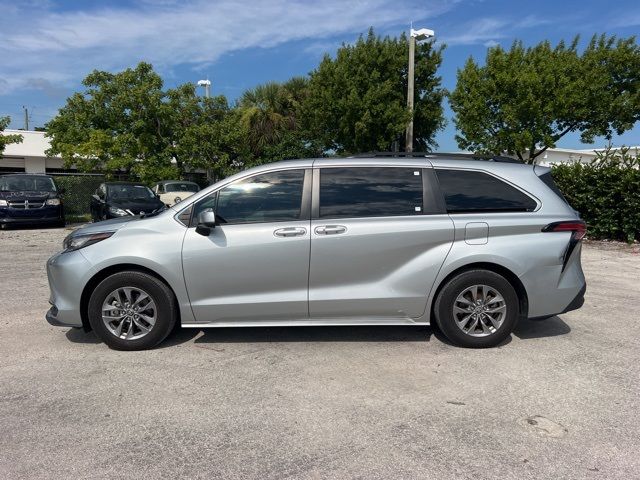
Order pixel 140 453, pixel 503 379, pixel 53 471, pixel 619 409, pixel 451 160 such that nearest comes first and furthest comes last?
1. pixel 53 471
2. pixel 140 453
3. pixel 619 409
4. pixel 503 379
5. pixel 451 160

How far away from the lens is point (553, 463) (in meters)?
2.90

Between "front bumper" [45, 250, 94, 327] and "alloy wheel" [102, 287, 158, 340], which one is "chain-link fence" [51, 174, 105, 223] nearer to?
"front bumper" [45, 250, 94, 327]

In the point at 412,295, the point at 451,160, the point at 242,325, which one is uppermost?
the point at 451,160

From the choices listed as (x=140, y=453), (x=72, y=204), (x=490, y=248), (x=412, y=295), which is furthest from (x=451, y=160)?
(x=72, y=204)

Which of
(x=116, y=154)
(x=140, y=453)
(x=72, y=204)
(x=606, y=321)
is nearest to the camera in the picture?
(x=140, y=453)

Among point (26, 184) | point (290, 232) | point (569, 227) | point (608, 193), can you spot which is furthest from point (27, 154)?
point (569, 227)

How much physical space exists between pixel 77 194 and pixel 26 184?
380 cm

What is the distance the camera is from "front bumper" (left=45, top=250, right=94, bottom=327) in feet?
14.8

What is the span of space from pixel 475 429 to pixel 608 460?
773mm

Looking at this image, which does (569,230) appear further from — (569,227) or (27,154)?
(27,154)

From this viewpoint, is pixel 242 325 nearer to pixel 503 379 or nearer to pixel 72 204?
pixel 503 379

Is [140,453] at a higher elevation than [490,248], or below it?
below

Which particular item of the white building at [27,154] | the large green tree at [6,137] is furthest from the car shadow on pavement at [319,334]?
the white building at [27,154]

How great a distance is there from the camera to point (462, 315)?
15.3 ft
